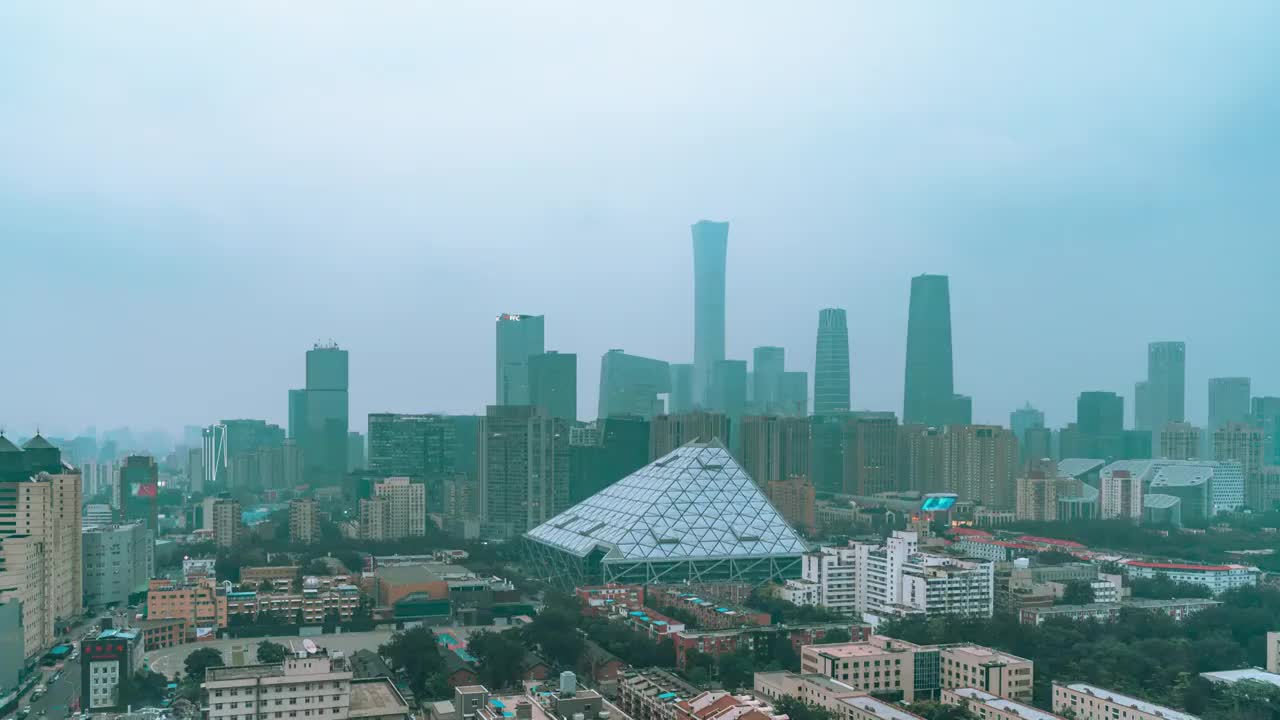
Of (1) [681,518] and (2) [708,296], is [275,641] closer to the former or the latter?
(1) [681,518]

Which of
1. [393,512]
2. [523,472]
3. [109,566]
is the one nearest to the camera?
[109,566]

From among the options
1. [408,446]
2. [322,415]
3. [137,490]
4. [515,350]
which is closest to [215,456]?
[322,415]

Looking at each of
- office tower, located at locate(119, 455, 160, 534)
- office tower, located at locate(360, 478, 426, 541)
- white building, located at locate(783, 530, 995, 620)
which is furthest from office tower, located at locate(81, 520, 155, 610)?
white building, located at locate(783, 530, 995, 620)

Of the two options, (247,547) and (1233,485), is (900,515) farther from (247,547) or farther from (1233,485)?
(247,547)

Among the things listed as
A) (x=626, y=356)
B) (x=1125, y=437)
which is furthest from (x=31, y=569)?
(x=1125, y=437)

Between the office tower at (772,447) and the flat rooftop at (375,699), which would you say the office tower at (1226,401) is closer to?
the office tower at (772,447)

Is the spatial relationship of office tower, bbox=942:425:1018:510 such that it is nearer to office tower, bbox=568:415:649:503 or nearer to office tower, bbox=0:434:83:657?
office tower, bbox=568:415:649:503

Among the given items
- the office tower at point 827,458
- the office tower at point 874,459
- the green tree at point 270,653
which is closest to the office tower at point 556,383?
the office tower at point 827,458
